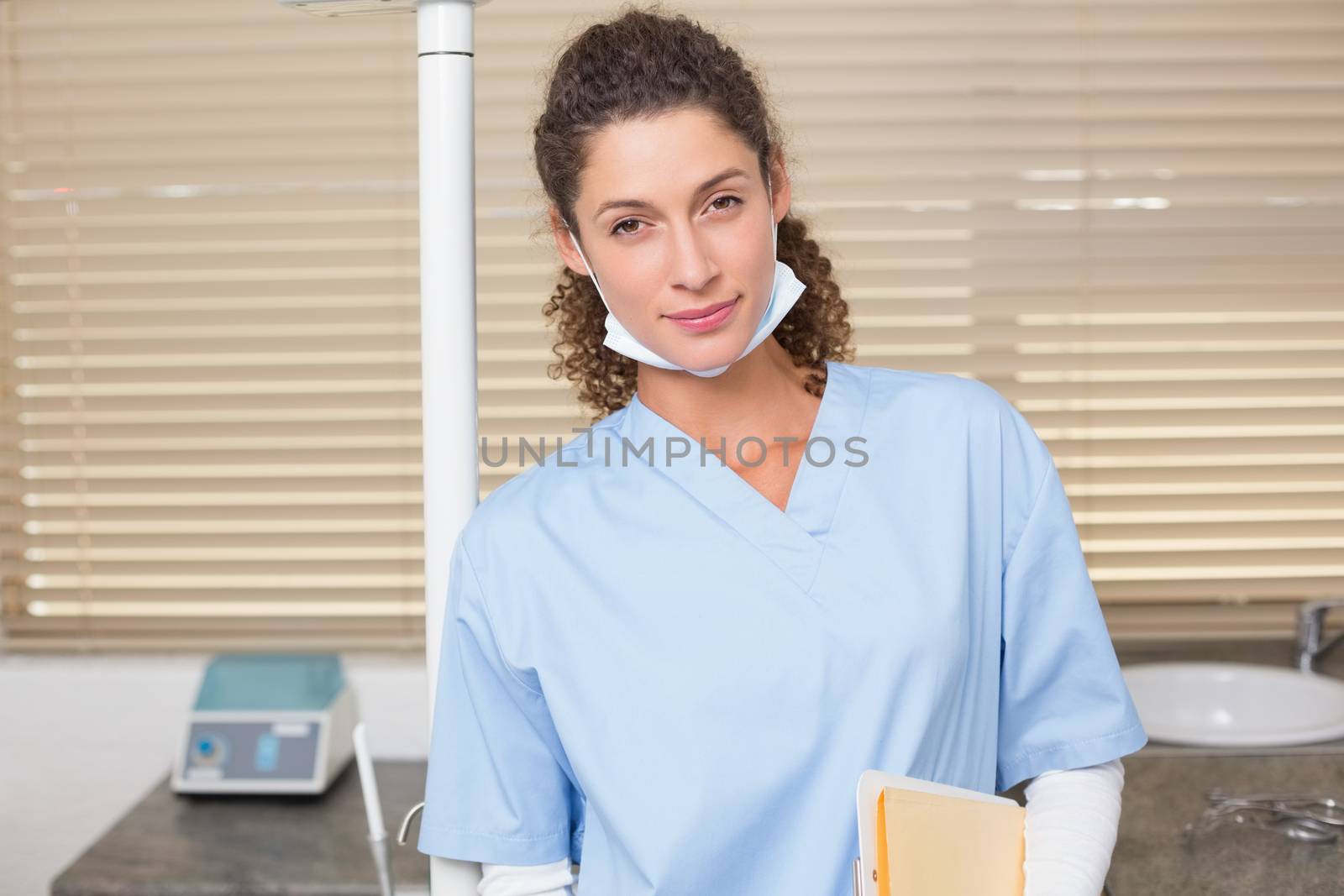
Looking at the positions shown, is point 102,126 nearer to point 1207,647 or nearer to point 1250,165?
point 1250,165

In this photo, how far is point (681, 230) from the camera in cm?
103

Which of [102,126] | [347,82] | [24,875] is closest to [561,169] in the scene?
[347,82]

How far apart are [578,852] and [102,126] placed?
1.70m

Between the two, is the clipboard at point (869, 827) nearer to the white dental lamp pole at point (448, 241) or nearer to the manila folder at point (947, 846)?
the manila folder at point (947, 846)

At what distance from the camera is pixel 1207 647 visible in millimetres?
2201

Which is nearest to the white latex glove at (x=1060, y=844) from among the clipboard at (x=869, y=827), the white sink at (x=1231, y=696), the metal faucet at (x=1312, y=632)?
the clipboard at (x=869, y=827)

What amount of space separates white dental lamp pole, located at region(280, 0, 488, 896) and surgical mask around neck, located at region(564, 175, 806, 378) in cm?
16

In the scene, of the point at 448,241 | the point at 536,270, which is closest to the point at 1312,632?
the point at 536,270

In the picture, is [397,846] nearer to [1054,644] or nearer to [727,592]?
[727,592]

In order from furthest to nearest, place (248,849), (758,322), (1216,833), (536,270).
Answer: (536,270), (248,849), (1216,833), (758,322)

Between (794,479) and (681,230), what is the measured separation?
0.27 metres

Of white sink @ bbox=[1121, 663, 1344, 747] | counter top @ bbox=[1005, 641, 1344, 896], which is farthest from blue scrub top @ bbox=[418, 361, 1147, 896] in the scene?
white sink @ bbox=[1121, 663, 1344, 747]

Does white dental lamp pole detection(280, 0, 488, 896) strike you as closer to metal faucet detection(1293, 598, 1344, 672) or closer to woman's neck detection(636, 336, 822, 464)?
woman's neck detection(636, 336, 822, 464)

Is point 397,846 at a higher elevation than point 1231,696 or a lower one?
lower
